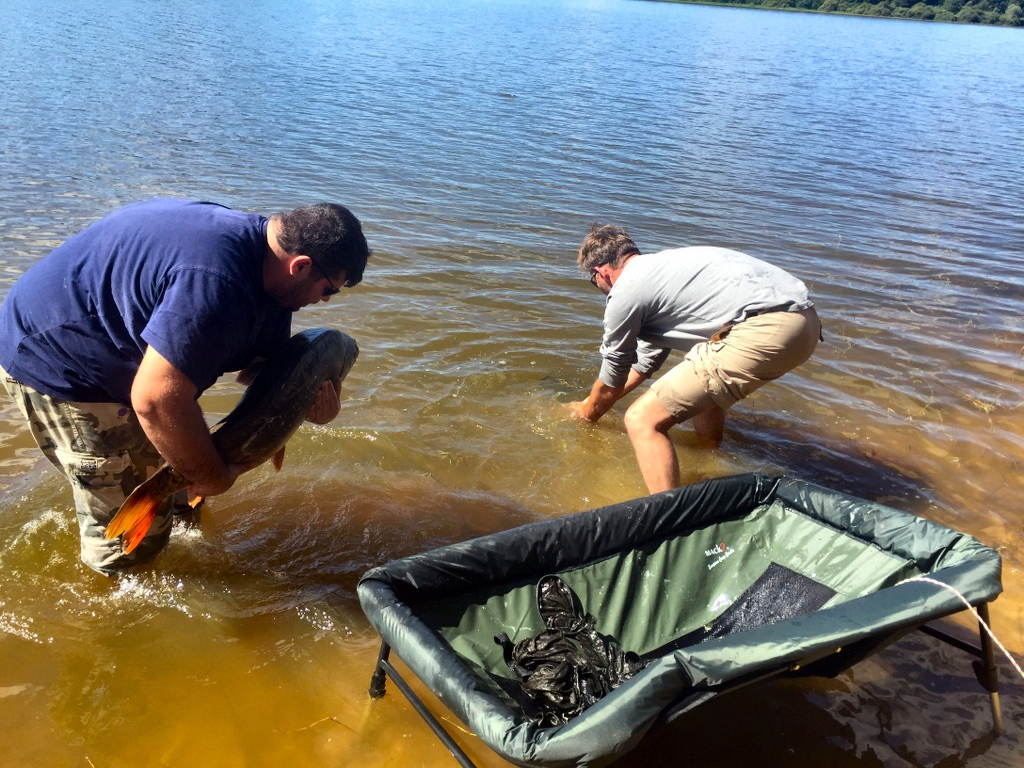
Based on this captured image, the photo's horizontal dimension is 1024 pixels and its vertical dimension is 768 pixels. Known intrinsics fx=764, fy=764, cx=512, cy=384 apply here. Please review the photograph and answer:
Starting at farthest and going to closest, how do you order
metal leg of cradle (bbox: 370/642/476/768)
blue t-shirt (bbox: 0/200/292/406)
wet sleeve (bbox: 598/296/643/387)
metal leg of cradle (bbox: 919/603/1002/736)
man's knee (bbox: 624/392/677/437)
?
wet sleeve (bbox: 598/296/643/387), man's knee (bbox: 624/392/677/437), metal leg of cradle (bbox: 919/603/1002/736), blue t-shirt (bbox: 0/200/292/406), metal leg of cradle (bbox: 370/642/476/768)

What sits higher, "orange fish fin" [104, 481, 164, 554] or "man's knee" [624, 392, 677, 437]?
"orange fish fin" [104, 481, 164, 554]

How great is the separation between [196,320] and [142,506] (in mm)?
1001

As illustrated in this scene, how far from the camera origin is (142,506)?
325 centimetres

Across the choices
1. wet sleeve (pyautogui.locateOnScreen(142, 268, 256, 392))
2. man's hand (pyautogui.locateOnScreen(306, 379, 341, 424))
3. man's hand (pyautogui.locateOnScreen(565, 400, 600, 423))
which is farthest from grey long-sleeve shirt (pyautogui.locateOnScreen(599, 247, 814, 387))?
wet sleeve (pyautogui.locateOnScreen(142, 268, 256, 392))

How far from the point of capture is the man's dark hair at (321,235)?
3.02 metres

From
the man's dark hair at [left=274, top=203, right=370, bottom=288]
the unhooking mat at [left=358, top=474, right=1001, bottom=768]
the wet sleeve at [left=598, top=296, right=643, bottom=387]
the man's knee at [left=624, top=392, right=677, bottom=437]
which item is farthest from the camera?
the wet sleeve at [left=598, top=296, right=643, bottom=387]

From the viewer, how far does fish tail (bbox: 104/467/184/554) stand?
3205 millimetres

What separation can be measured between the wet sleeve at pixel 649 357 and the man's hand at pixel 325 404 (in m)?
2.39

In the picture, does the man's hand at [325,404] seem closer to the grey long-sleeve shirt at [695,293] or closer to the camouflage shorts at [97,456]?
the camouflage shorts at [97,456]

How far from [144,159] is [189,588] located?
10.1 meters

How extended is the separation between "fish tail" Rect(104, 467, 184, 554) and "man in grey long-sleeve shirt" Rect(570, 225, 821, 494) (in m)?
2.51

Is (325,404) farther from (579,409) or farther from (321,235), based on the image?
(579,409)

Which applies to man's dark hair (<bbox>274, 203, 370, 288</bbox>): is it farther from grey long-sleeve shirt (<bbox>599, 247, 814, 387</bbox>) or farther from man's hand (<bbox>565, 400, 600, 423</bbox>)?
man's hand (<bbox>565, 400, 600, 423</bbox>)

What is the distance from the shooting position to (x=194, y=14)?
33.1 m
